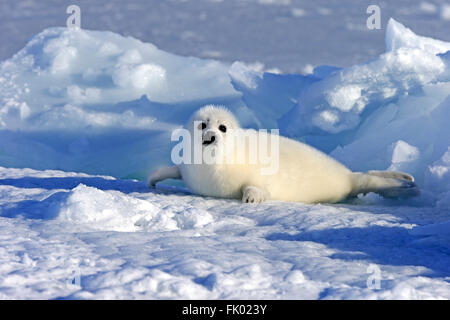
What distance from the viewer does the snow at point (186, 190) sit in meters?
2.28

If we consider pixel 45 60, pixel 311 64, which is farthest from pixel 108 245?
pixel 311 64

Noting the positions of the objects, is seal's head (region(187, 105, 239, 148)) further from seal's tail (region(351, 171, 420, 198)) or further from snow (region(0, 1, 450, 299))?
seal's tail (region(351, 171, 420, 198))

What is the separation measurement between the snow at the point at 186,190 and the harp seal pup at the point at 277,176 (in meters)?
0.10

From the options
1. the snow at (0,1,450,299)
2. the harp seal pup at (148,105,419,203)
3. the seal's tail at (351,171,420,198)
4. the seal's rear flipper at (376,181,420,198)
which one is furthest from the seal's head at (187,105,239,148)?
the seal's rear flipper at (376,181,420,198)

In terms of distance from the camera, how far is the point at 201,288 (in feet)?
7.08

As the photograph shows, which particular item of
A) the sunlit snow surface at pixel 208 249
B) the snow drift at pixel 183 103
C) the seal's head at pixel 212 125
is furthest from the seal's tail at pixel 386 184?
the seal's head at pixel 212 125

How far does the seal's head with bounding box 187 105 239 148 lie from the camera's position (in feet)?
13.0

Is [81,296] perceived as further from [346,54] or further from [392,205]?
[346,54]

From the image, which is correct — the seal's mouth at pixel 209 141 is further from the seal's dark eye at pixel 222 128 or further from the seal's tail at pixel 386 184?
the seal's tail at pixel 386 184

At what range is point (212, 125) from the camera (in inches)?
Answer: 157

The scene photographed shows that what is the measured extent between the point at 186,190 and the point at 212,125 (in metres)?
0.70

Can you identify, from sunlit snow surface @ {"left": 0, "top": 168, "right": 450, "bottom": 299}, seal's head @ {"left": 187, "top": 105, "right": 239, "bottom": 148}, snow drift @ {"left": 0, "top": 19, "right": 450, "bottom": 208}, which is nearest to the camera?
sunlit snow surface @ {"left": 0, "top": 168, "right": 450, "bottom": 299}
